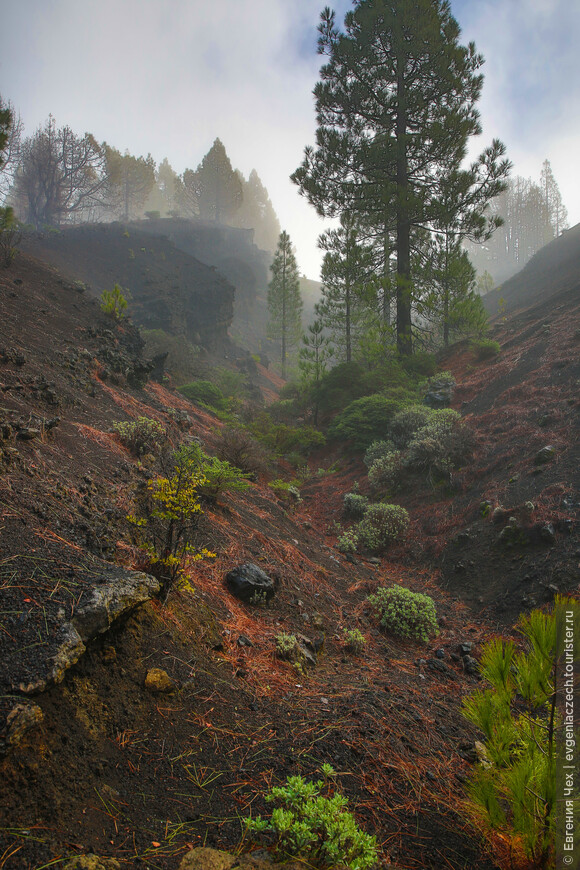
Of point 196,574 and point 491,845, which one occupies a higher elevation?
point 196,574

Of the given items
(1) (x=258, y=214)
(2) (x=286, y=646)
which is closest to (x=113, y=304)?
(2) (x=286, y=646)

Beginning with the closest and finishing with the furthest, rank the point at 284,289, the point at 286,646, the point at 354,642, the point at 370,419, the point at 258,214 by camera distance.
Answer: the point at 286,646, the point at 354,642, the point at 370,419, the point at 284,289, the point at 258,214

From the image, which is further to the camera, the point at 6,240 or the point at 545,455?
the point at 6,240

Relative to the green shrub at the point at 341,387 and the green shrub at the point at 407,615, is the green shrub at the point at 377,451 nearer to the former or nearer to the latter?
the green shrub at the point at 341,387

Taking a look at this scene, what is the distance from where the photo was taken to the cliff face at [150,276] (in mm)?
27344

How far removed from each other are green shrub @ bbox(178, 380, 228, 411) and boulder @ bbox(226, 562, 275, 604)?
10349mm

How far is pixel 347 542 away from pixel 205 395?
30.8 ft

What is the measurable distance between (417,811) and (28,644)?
6.81 ft

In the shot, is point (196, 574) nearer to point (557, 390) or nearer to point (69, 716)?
point (69, 716)

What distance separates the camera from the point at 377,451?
9773 mm

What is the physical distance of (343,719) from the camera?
2510mm

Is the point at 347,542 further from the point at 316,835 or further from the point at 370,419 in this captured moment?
the point at 316,835

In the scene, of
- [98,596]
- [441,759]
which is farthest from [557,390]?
[98,596]

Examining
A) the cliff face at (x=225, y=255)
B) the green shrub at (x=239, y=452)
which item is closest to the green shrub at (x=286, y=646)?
the green shrub at (x=239, y=452)
